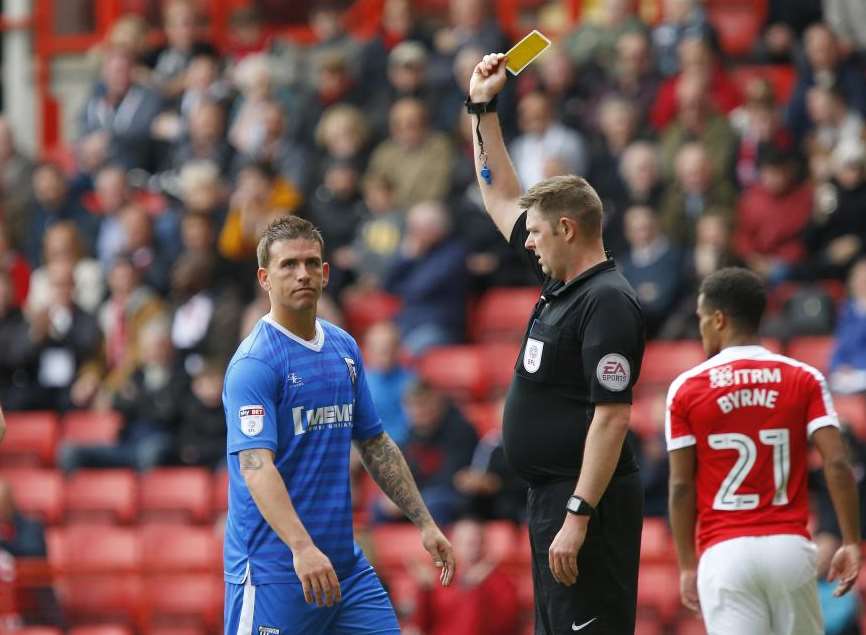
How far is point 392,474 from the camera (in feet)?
21.8

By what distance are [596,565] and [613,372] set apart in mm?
737

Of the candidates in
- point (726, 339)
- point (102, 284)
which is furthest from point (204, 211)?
point (726, 339)

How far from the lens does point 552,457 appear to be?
6.42 m

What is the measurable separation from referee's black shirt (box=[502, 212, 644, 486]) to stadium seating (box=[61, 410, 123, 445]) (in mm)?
7632

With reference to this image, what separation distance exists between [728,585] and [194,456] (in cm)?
698

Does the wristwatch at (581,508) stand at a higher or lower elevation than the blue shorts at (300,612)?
higher

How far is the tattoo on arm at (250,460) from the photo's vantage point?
20.0 feet

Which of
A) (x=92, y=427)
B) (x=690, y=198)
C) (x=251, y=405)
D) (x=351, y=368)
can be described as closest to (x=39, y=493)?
(x=92, y=427)

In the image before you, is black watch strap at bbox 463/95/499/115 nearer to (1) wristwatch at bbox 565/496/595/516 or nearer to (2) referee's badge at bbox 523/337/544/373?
(2) referee's badge at bbox 523/337/544/373

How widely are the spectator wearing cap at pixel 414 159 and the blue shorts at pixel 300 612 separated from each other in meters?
7.78

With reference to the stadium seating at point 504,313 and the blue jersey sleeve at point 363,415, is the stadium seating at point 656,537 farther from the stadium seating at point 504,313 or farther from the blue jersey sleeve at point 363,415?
the blue jersey sleeve at point 363,415

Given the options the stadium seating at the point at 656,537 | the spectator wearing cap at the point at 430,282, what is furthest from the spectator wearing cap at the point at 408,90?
the stadium seating at the point at 656,537

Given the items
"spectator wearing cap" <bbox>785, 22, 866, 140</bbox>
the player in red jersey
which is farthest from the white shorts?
"spectator wearing cap" <bbox>785, 22, 866, 140</bbox>

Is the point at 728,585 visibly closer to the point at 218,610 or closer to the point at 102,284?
the point at 218,610
